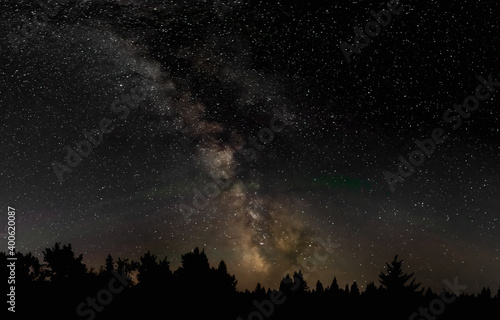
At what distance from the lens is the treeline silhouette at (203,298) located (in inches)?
698

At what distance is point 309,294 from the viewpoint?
75.5 feet

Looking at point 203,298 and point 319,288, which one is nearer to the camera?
point 203,298

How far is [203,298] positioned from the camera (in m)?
20.7

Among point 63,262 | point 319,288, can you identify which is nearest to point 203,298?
point 319,288

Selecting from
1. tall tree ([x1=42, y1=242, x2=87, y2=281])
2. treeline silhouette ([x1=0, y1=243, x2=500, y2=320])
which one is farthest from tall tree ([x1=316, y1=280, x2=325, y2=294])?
tall tree ([x1=42, y1=242, x2=87, y2=281])

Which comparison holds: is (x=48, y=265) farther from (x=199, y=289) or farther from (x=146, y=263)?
(x=199, y=289)

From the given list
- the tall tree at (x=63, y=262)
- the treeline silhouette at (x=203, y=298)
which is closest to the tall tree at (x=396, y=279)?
the treeline silhouette at (x=203, y=298)

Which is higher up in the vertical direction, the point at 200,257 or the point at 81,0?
the point at 81,0

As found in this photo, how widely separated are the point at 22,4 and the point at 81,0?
177cm

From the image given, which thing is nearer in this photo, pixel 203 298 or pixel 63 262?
pixel 203 298

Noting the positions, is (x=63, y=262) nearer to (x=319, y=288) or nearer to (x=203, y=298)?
(x=203, y=298)

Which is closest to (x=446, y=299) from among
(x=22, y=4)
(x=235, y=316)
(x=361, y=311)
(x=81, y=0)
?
(x=361, y=311)

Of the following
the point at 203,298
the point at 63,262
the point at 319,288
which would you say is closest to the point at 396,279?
the point at 319,288

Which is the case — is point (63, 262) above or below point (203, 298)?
above
